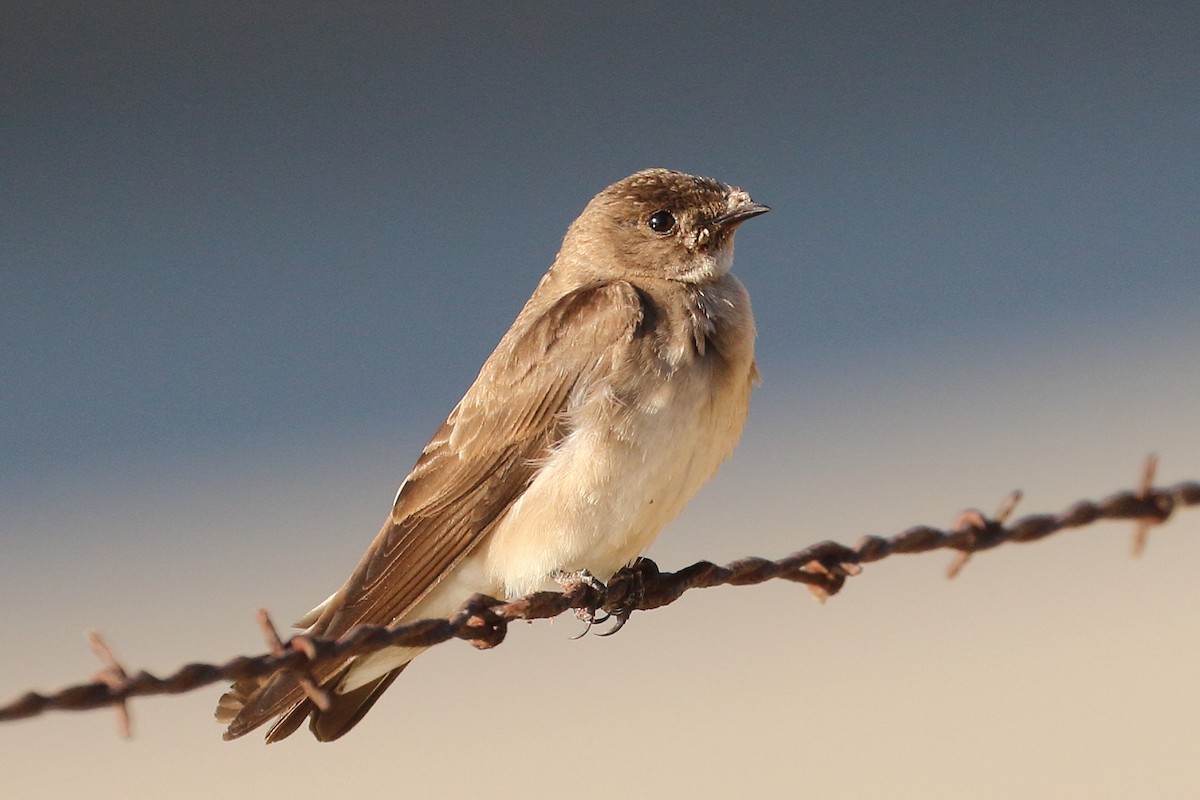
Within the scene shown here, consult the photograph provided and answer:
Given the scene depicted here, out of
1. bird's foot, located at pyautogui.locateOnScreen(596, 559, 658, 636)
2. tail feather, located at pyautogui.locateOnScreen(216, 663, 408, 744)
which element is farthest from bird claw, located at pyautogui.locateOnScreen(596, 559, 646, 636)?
tail feather, located at pyautogui.locateOnScreen(216, 663, 408, 744)

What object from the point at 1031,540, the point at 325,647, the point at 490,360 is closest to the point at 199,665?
the point at 325,647

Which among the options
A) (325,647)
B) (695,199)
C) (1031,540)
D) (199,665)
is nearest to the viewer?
(199,665)

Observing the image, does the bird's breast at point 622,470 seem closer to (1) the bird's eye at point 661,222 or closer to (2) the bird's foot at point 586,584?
(2) the bird's foot at point 586,584

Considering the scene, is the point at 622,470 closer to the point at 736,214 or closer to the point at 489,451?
the point at 489,451

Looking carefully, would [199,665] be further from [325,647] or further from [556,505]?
[556,505]

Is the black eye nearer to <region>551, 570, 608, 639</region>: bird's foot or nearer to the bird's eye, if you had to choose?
the bird's eye

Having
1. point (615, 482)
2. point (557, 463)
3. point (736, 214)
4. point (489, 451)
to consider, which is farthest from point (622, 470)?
point (736, 214)
